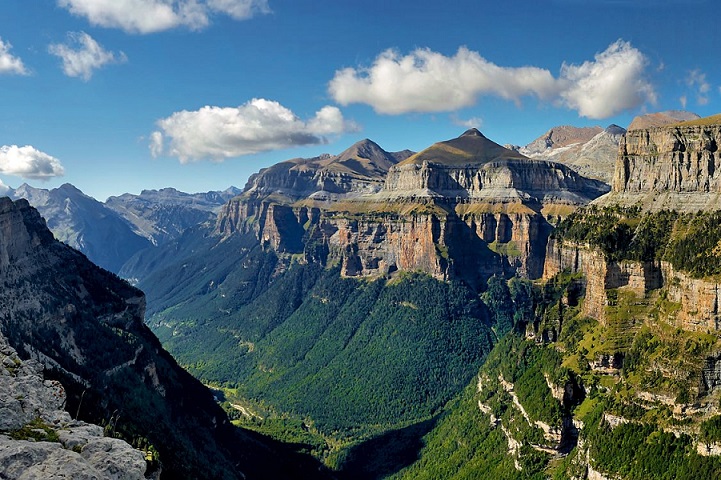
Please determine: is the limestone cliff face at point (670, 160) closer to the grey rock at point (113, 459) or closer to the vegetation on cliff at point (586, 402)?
the vegetation on cliff at point (586, 402)

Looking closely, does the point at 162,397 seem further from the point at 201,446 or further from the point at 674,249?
Answer: the point at 674,249

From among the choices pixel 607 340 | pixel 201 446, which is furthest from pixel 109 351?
pixel 607 340

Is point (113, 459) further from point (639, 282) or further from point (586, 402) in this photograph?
point (639, 282)

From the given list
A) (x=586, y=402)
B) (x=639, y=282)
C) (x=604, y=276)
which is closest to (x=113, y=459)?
(x=586, y=402)

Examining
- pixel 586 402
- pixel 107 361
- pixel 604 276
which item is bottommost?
pixel 586 402

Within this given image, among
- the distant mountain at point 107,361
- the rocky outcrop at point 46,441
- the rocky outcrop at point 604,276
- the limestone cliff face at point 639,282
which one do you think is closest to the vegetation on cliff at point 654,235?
the rocky outcrop at point 604,276

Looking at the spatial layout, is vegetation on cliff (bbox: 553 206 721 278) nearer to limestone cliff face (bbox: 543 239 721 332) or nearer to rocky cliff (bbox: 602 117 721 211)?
limestone cliff face (bbox: 543 239 721 332)
